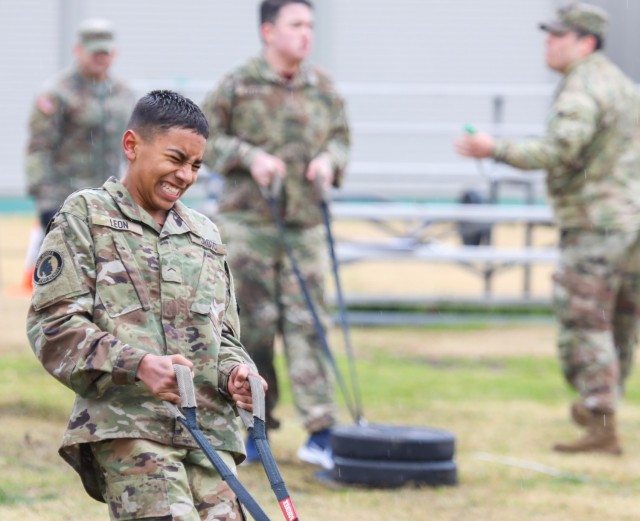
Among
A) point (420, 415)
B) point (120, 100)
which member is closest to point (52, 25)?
point (120, 100)

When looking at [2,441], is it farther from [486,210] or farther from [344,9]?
[344,9]

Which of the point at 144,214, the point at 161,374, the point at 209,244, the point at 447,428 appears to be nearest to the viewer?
Result: the point at 161,374

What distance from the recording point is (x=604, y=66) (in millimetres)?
7598

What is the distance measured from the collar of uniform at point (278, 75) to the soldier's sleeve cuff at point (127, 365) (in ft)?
11.8

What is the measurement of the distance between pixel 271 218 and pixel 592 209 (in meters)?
1.76

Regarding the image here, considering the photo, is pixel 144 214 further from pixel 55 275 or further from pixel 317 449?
pixel 317 449

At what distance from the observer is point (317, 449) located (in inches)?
268

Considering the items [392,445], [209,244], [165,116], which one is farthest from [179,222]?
[392,445]

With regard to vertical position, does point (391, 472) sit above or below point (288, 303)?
below

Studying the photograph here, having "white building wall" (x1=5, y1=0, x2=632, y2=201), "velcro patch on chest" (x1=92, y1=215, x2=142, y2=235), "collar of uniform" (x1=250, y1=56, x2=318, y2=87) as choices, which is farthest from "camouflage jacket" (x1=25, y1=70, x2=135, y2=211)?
"white building wall" (x1=5, y1=0, x2=632, y2=201)

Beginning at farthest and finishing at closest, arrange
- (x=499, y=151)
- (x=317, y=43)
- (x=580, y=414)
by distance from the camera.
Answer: (x=317, y=43) < (x=580, y=414) < (x=499, y=151)

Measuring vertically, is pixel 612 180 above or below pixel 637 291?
above

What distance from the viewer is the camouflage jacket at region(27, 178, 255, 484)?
3.55 meters

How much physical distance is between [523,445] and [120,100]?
152 inches
